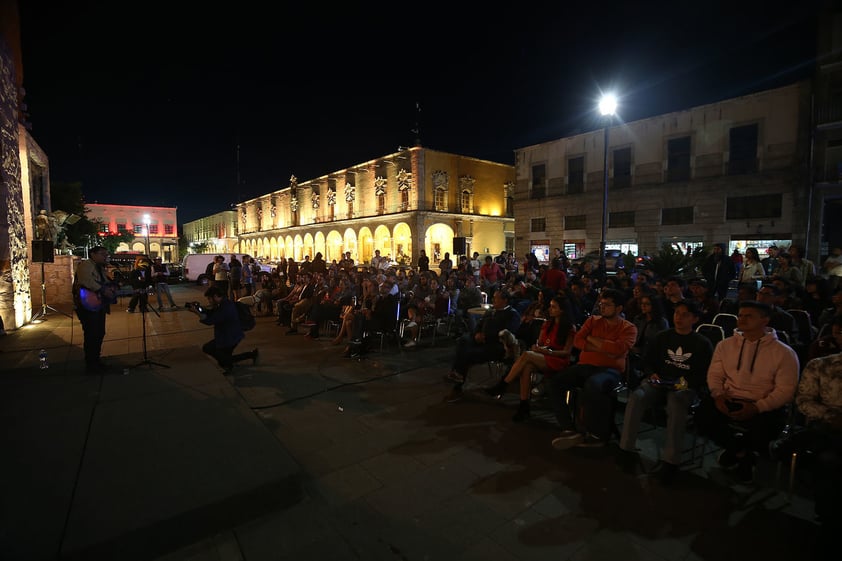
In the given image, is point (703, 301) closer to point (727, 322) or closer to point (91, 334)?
point (727, 322)

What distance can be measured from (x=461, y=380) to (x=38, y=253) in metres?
11.1

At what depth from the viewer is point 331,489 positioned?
3.27 metres

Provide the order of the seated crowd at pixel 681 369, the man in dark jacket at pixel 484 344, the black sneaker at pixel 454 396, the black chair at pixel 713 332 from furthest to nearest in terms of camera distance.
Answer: the man in dark jacket at pixel 484 344
the black sneaker at pixel 454 396
the black chair at pixel 713 332
the seated crowd at pixel 681 369

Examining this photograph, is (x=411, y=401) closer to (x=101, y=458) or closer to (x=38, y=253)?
(x=101, y=458)

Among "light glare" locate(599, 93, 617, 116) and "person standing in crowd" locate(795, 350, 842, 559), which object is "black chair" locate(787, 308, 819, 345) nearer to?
"person standing in crowd" locate(795, 350, 842, 559)

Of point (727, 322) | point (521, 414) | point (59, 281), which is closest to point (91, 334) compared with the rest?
point (521, 414)

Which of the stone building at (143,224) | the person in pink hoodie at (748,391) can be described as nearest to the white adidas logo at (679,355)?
the person in pink hoodie at (748,391)

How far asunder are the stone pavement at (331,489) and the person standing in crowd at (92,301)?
90 cm

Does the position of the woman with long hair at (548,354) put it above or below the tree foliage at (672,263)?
below

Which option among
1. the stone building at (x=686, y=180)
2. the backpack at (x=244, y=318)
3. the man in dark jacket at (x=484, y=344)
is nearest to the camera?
the man in dark jacket at (x=484, y=344)

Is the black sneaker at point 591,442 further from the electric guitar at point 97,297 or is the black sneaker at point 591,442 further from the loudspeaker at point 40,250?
the loudspeaker at point 40,250

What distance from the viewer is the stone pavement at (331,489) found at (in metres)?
2.59

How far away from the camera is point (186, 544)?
2668 millimetres

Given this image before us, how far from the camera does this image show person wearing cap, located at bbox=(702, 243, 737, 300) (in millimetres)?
9133
